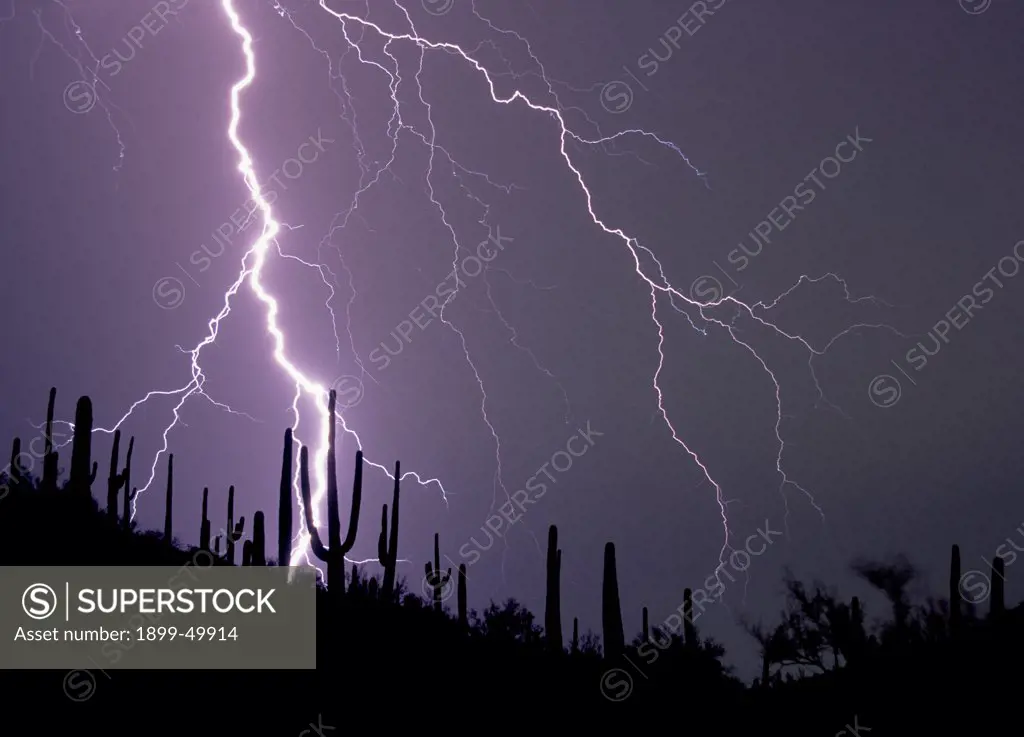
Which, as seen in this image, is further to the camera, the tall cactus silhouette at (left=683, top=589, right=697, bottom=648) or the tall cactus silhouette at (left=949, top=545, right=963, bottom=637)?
the tall cactus silhouette at (left=683, top=589, right=697, bottom=648)

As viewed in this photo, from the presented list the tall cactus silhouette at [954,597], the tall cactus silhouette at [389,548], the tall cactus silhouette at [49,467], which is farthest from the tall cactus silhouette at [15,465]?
the tall cactus silhouette at [954,597]

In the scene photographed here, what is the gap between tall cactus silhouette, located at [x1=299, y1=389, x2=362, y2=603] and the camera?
14.2 meters

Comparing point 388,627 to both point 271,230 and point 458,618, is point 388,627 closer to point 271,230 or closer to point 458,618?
point 458,618

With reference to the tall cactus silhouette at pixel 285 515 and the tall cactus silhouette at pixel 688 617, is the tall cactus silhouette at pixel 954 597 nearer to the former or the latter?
the tall cactus silhouette at pixel 688 617

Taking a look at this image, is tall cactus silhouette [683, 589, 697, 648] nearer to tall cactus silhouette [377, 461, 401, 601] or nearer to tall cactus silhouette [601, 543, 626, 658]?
tall cactus silhouette [601, 543, 626, 658]

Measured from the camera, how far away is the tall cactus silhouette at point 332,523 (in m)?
14.2

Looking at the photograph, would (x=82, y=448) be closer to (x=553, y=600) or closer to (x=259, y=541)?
(x=259, y=541)

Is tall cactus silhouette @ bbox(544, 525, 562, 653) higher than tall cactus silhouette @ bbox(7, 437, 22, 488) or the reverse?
the reverse

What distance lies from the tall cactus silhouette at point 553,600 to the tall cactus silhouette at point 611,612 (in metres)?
0.85

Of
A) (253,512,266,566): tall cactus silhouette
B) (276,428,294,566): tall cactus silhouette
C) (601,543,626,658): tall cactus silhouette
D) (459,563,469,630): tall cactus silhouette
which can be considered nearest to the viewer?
(601,543,626,658): tall cactus silhouette

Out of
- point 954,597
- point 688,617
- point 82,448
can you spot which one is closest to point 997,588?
point 954,597

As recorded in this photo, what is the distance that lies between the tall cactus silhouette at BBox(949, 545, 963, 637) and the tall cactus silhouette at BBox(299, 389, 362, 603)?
8.95m

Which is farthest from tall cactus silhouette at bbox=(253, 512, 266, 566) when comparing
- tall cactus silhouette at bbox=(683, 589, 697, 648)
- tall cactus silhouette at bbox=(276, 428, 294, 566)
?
tall cactus silhouette at bbox=(683, 589, 697, 648)

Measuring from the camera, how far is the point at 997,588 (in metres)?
14.2
